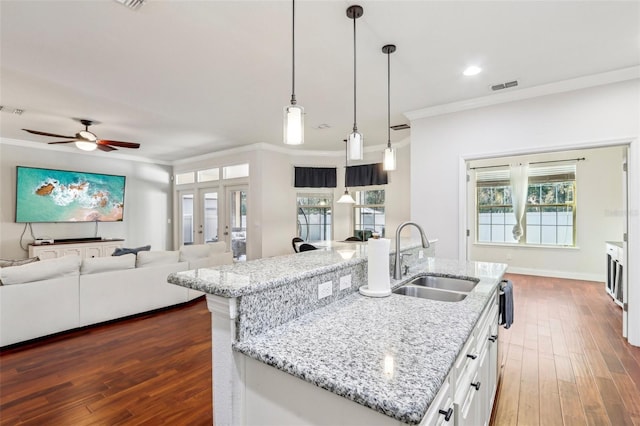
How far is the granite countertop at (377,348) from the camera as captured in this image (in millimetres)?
808

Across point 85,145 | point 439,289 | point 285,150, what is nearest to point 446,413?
point 439,289

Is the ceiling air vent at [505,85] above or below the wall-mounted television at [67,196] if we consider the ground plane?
above

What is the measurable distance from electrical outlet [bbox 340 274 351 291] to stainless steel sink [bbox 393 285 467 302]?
41cm

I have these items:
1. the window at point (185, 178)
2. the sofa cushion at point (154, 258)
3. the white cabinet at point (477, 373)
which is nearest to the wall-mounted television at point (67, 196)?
the window at point (185, 178)

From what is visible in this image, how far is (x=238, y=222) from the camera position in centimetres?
695

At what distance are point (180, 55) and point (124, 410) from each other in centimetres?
291

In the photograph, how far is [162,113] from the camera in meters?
4.42

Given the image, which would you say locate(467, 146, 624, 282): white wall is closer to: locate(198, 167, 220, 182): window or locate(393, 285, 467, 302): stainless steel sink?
locate(393, 285, 467, 302): stainless steel sink

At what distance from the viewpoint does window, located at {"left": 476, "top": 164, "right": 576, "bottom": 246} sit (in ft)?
20.0

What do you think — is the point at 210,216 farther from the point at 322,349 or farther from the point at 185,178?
the point at 322,349

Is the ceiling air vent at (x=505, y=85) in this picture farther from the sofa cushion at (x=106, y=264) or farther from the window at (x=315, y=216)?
the sofa cushion at (x=106, y=264)

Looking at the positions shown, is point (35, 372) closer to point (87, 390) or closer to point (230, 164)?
point (87, 390)

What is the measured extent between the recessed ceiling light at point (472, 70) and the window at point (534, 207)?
4.26 m

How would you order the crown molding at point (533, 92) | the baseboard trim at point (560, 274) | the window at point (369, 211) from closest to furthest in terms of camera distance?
the crown molding at point (533, 92) < the baseboard trim at point (560, 274) < the window at point (369, 211)
